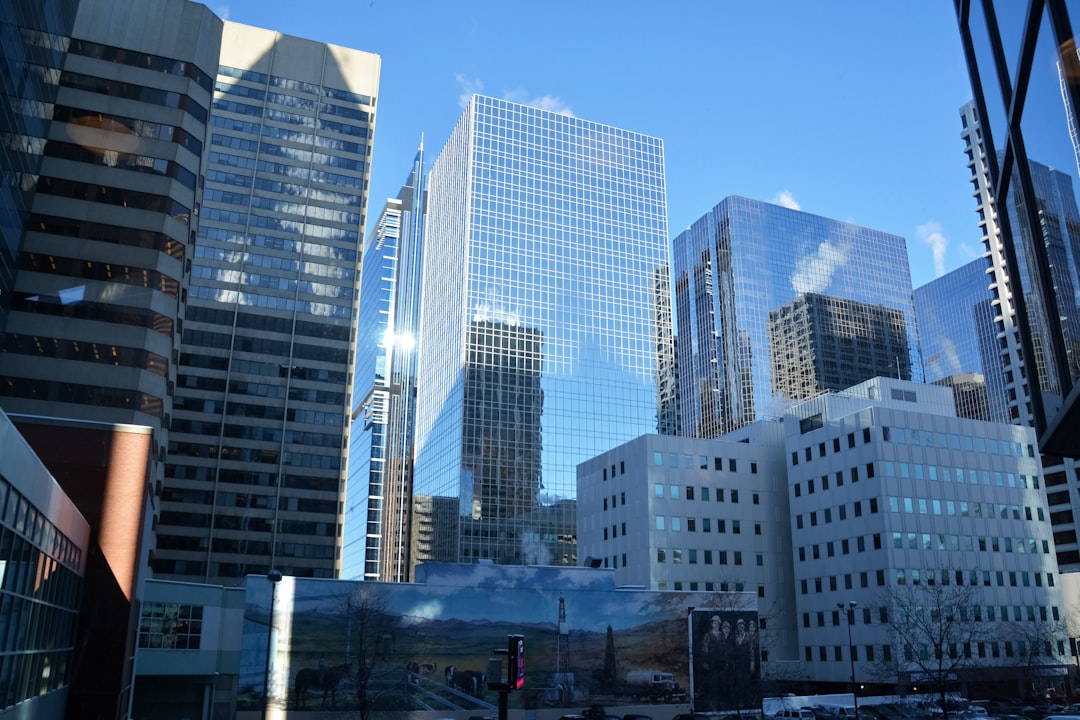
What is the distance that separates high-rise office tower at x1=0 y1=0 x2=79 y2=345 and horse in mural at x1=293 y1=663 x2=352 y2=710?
3278 cm

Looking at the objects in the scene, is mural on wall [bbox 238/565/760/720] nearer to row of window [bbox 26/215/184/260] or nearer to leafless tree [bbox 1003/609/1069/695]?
leafless tree [bbox 1003/609/1069/695]

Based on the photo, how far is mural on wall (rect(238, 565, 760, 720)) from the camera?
6450 cm

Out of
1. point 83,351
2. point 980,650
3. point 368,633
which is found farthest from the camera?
point 980,650

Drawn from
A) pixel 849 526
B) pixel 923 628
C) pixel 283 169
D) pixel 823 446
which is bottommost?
pixel 923 628

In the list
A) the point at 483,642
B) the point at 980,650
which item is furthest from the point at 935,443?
the point at 483,642

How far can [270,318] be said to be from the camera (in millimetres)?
129750

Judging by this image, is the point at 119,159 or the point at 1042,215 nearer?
the point at 1042,215

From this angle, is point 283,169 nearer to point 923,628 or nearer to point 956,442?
point 956,442

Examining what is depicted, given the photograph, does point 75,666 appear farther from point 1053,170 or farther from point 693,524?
point 693,524

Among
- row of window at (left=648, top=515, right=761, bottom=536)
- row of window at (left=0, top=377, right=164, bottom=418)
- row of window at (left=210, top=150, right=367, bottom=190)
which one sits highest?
row of window at (left=210, top=150, right=367, bottom=190)

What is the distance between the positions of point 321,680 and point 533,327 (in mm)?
109345

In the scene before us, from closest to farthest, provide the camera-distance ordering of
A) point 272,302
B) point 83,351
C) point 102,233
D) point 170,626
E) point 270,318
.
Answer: point 170,626
point 83,351
point 102,233
point 270,318
point 272,302

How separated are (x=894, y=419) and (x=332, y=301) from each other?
81.6m

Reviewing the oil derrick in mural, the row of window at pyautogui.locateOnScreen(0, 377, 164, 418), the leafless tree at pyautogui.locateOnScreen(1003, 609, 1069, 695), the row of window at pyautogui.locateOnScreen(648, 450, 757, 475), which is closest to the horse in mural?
the oil derrick in mural
